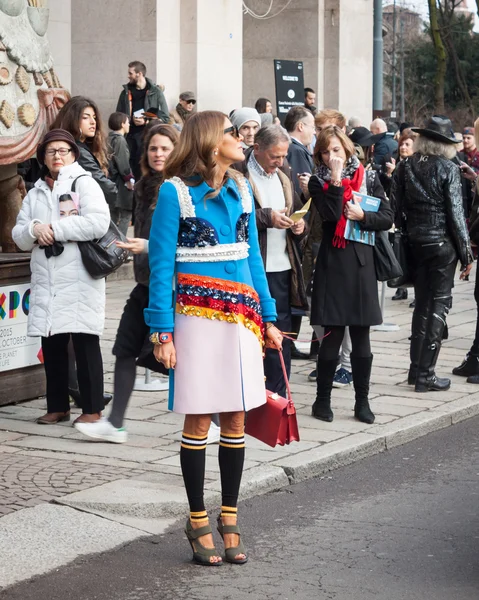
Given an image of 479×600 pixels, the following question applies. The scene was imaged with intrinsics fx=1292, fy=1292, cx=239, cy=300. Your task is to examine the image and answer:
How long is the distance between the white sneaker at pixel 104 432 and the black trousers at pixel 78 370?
0.24m

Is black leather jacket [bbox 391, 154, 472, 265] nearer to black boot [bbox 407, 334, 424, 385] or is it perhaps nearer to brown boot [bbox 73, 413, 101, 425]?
black boot [bbox 407, 334, 424, 385]

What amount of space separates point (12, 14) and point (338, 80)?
17.2m

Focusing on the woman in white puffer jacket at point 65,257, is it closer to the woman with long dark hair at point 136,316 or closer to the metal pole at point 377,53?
the woman with long dark hair at point 136,316

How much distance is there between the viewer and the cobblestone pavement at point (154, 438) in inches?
260

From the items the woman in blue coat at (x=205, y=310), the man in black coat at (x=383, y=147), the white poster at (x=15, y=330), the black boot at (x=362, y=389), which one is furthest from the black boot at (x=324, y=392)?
the man in black coat at (x=383, y=147)

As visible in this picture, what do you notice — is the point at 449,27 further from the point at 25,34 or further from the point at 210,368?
the point at 210,368

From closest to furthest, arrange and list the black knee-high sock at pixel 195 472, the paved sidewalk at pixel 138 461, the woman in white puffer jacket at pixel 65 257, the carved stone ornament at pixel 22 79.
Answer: the black knee-high sock at pixel 195 472, the paved sidewalk at pixel 138 461, the woman in white puffer jacket at pixel 65 257, the carved stone ornament at pixel 22 79

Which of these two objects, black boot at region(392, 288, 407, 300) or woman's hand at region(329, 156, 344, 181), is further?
black boot at region(392, 288, 407, 300)

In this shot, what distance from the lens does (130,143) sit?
17391 millimetres

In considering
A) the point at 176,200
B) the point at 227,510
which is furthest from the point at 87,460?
the point at 176,200

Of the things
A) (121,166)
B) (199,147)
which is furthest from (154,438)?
(121,166)

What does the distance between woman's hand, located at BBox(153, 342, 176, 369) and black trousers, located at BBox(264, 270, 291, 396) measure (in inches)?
113

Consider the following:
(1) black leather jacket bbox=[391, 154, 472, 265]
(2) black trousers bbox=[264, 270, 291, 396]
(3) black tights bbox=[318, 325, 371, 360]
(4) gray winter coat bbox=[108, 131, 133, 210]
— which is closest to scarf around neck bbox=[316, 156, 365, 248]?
(2) black trousers bbox=[264, 270, 291, 396]

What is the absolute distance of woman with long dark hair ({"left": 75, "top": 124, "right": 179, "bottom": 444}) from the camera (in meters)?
7.49
